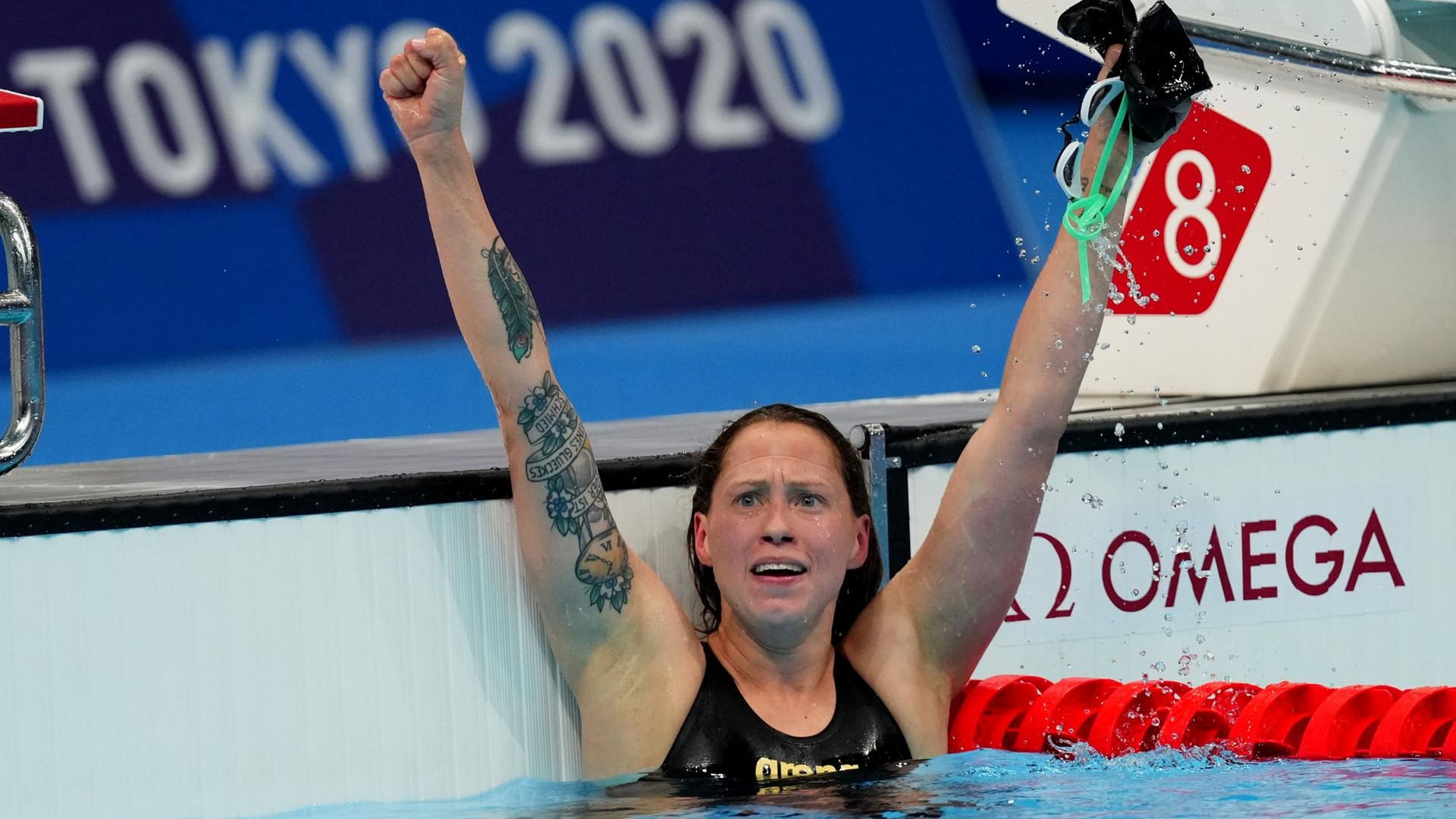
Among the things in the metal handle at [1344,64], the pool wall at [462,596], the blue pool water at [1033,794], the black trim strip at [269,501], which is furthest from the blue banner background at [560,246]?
the blue pool water at [1033,794]

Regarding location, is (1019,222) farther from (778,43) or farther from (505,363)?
(505,363)

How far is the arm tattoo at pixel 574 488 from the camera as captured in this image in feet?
7.68

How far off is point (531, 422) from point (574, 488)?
4.2 inches

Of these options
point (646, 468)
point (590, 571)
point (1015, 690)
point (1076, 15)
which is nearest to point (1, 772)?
point (590, 571)

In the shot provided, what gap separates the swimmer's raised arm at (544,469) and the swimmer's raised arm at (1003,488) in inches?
13.0

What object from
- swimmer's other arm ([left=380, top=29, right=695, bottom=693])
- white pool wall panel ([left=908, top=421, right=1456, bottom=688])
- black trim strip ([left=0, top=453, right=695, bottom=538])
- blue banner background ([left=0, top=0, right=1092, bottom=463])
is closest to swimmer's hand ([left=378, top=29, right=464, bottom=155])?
swimmer's other arm ([left=380, top=29, right=695, bottom=693])

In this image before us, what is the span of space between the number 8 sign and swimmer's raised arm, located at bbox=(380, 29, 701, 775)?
1.29 m

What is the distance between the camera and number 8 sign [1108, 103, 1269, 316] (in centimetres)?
325

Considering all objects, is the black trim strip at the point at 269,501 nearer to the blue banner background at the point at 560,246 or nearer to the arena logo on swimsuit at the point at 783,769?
the arena logo on swimsuit at the point at 783,769

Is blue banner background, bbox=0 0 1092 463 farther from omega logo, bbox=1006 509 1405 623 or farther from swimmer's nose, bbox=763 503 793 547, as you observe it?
swimmer's nose, bbox=763 503 793 547

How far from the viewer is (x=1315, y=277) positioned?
10.5 ft

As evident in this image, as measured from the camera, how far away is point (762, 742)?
8.00ft

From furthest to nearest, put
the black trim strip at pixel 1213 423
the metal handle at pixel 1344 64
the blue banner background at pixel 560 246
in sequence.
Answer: the blue banner background at pixel 560 246, the metal handle at pixel 1344 64, the black trim strip at pixel 1213 423

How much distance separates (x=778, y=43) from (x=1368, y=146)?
1746 millimetres
